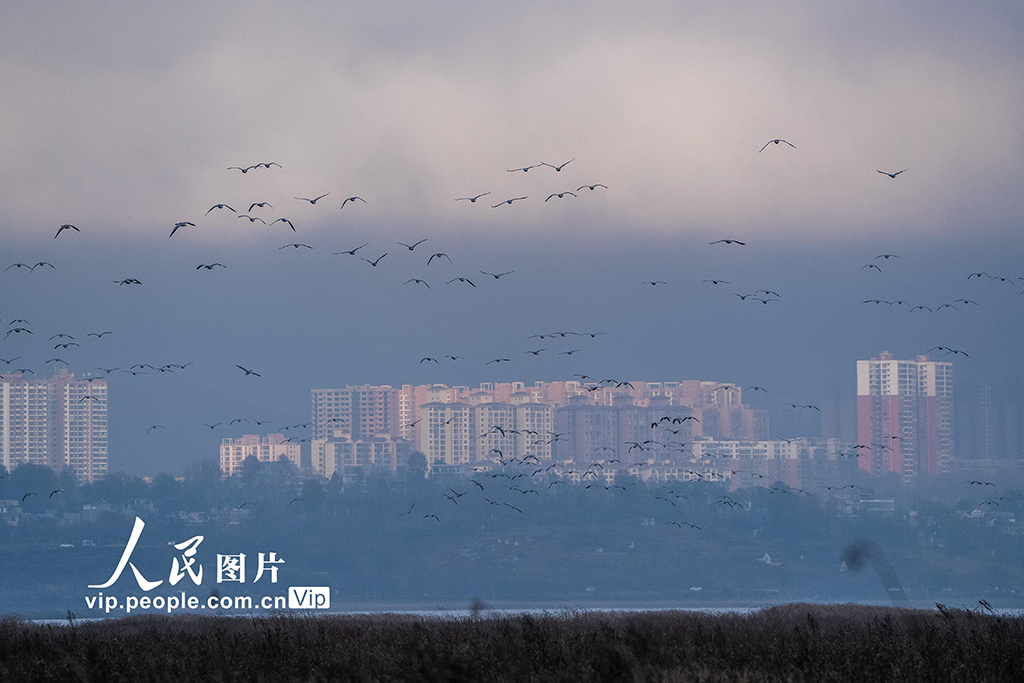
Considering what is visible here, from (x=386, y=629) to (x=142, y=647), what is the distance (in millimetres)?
5985

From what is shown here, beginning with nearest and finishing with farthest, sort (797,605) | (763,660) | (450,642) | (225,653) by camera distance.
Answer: (763,660), (225,653), (450,642), (797,605)

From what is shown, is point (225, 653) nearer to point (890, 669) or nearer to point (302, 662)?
point (302, 662)

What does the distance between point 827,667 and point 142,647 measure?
13.4 m

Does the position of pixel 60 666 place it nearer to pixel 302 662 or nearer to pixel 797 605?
pixel 302 662

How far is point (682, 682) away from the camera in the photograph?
59.5 feet

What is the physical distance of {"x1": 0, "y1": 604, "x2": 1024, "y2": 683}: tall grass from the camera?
65.8ft

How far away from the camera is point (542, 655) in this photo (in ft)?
72.6

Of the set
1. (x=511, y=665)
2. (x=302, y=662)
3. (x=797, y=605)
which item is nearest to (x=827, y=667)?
(x=511, y=665)

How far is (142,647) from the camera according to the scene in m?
24.2

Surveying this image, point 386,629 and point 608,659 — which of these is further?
point 386,629

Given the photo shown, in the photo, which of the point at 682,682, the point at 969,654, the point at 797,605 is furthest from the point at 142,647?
the point at 797,605

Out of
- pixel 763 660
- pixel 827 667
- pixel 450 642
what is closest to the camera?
pixel 827 667

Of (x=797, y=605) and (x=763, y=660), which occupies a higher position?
(x=763, y=660)

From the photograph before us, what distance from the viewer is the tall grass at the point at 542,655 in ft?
65.8
